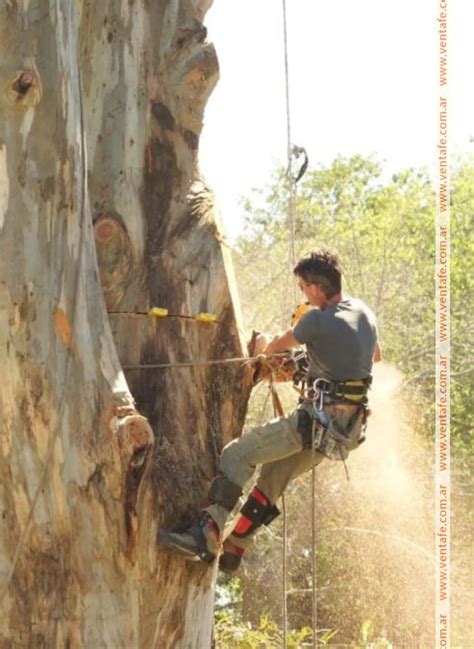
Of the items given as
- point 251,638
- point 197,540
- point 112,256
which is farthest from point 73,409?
point 251,638

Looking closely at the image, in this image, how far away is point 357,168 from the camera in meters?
24.8

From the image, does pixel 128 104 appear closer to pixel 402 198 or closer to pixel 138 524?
pixel 138 524

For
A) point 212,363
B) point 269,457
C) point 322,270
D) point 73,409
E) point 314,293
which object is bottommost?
point 269,457

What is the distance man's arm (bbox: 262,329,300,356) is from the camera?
629 centimetres

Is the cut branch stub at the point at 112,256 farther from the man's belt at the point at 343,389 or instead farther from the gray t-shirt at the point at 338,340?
→ the man's belt at the point at 343,389

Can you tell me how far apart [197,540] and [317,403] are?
106cm

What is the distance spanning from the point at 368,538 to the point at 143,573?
10.7m

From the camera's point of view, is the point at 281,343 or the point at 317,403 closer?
the point at 317,403

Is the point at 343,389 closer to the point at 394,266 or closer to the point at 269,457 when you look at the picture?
the point at 269,457

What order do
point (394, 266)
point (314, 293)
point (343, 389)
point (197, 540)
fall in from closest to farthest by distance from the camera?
point (197, 540), point (343, 389), point (314, 293), point (394, 266)

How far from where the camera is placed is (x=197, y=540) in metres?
5.48

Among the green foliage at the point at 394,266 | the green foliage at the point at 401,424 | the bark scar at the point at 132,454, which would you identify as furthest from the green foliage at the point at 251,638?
the bark scar at the point at 132,454

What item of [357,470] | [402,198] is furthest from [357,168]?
[357,470]

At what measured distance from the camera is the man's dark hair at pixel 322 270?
6344 mm
